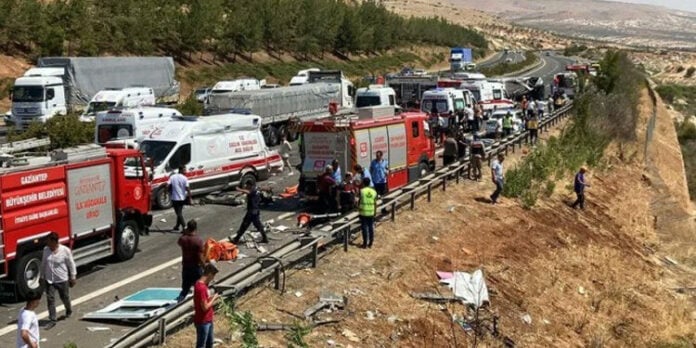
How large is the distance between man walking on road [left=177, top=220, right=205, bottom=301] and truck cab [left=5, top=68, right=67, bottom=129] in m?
27.0

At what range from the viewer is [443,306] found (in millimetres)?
15562

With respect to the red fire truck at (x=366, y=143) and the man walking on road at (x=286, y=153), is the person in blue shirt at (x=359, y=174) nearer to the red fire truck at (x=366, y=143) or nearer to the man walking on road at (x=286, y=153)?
the red fire truck at (x=366, y=143)

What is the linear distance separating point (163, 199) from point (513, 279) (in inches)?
361

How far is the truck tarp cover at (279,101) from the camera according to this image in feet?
113

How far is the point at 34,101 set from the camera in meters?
38.5

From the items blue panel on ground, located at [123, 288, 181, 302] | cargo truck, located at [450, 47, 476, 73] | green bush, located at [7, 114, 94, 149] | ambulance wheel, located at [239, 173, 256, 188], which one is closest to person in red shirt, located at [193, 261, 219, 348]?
blue panel on ground, located at [123, 288, 181, 302]

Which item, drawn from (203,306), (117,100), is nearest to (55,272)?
(203,306)

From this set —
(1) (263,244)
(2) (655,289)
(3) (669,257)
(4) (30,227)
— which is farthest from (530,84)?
(4) (30,227)

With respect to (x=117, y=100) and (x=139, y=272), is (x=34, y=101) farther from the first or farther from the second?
(x=139, y=272)

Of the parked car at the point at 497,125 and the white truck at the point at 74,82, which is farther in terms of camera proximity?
the white truck at the point at 74,82

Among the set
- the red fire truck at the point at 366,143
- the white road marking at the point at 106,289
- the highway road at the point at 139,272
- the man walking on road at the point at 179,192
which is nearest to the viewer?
the highway road at the point at 139,272

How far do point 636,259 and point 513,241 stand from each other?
576 cm

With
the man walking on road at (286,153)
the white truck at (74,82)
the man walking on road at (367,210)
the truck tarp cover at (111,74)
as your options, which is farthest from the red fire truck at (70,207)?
the truck tarp cover at (111,74)

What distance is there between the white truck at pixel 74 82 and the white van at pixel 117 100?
1.55 meters
